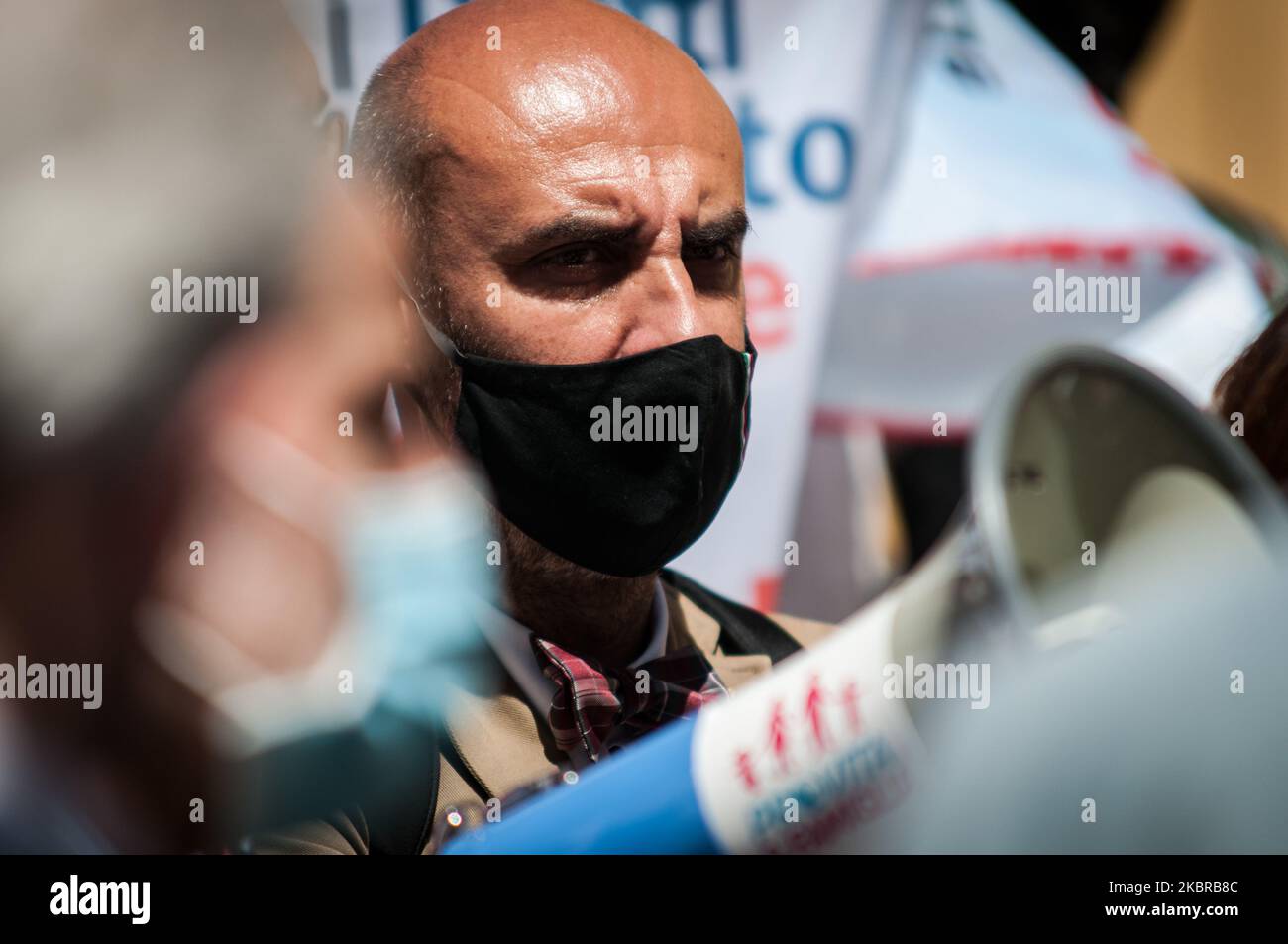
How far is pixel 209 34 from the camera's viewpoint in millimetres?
1691

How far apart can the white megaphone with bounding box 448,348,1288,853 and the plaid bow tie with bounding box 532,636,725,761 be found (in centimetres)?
25

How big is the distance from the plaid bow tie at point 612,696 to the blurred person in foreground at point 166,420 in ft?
1.30

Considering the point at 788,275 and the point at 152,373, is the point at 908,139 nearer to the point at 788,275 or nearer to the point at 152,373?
the point at 788,275

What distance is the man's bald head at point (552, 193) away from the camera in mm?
2393

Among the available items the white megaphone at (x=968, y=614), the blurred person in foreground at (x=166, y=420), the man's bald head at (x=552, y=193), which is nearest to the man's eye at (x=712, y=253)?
the man's bald head at (x=552, y=193)

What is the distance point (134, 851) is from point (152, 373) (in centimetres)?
108

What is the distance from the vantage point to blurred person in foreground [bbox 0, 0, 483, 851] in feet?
4.97
